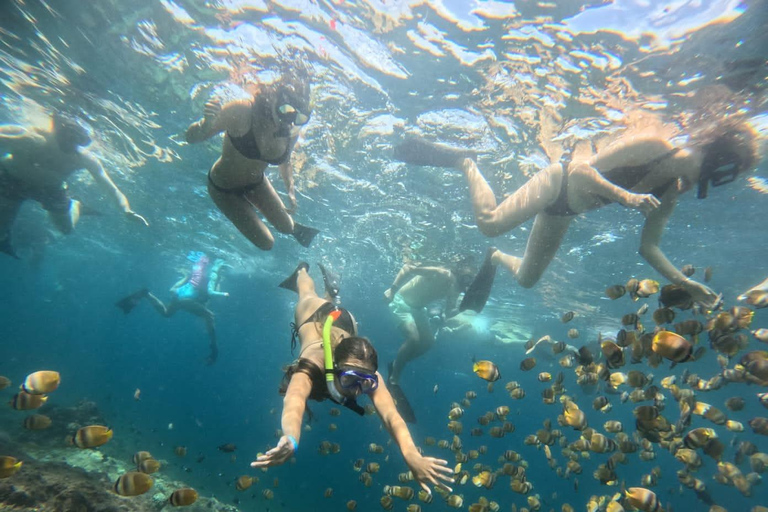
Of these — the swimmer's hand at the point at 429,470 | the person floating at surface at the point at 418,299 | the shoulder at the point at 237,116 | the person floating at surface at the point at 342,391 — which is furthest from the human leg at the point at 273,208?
the person floating at surface at the point at 418,299

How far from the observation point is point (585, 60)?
23.8ft

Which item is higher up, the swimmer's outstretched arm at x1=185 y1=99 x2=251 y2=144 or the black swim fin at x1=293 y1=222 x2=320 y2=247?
the swimmer's outstretched arm at x1=185 y1=99 x2=251 y2=144

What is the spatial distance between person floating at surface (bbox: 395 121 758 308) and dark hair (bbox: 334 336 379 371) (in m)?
3.44

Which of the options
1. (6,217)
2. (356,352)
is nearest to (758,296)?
(356,352)

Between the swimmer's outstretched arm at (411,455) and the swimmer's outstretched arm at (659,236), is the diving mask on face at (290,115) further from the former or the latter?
the swimmer's outstretched arm at (659,236)

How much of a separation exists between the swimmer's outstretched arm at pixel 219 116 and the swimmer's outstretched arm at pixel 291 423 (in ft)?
12.5

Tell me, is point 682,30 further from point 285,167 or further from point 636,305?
point 636,305

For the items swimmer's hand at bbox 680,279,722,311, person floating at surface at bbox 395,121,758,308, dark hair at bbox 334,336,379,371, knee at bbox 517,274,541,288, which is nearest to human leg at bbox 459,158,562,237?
person floating at surface at bbox 395,121,758,308

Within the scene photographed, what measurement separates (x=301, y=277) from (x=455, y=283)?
8.88 m

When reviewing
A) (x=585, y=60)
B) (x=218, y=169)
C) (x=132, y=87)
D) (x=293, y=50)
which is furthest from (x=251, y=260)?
(x=585, y=60)

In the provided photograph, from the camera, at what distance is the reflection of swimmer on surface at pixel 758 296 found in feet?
14.5

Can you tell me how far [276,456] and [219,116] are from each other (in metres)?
4.59

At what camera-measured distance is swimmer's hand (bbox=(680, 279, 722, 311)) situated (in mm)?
4914

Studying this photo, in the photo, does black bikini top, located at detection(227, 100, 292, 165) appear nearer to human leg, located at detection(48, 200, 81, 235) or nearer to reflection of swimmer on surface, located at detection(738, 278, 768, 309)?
reflection of swimmer on surface, located at detection(738, 278, 768, 309)
